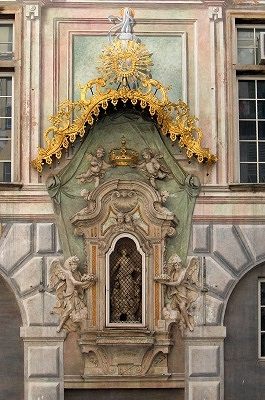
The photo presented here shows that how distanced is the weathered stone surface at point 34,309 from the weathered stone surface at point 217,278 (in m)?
2.33

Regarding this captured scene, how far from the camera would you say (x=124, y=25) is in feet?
57.0

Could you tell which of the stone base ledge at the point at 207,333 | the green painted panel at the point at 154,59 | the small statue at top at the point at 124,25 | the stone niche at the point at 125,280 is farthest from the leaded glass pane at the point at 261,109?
the stone base ledge at the point at 207,333

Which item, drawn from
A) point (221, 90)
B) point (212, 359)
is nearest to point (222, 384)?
point (212, 359)

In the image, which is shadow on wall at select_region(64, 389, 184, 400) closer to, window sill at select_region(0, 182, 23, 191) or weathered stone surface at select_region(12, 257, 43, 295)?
weathered stone surface at select_region(12, 257, 43, 295)

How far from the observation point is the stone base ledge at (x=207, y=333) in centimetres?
1703

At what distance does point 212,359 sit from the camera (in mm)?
17016

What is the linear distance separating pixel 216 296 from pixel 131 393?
1772 millimetres

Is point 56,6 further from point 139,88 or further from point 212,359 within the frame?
point 212,359

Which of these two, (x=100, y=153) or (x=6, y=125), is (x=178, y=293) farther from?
(x=6, y=125)

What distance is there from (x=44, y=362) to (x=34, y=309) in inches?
28.8

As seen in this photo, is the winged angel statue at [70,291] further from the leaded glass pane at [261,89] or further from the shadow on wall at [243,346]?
the leaded glass pane at [261,89]

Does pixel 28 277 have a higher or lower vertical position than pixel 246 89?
lower

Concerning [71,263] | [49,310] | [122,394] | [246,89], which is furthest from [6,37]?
[122,394]

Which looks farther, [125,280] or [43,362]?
[125,280]
